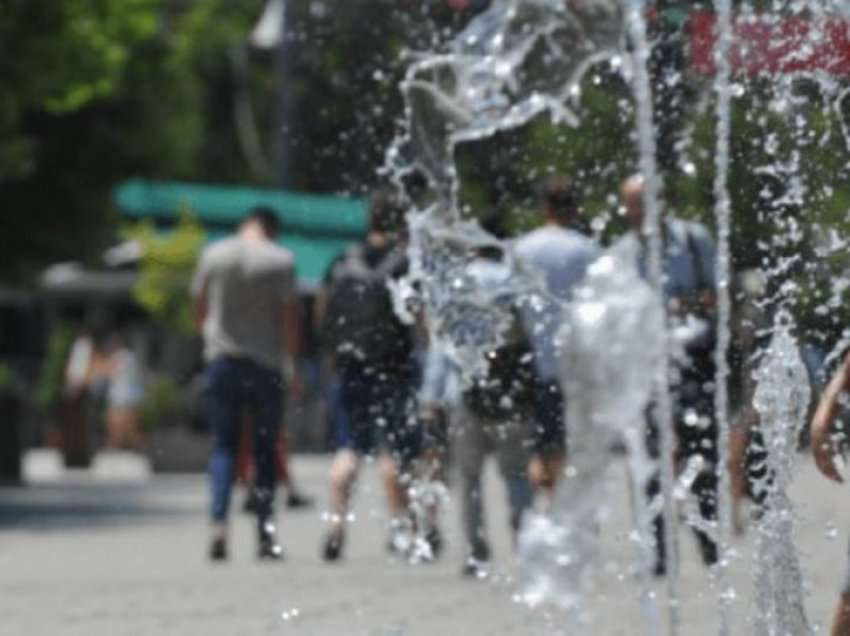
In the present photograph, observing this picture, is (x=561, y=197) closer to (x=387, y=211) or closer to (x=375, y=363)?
(x=387, y=211)

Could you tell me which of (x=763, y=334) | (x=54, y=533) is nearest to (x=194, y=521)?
(x=54, y=533)

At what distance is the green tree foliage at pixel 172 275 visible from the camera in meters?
36.6

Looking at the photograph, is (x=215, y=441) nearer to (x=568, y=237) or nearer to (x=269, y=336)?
(x=269, y=336)

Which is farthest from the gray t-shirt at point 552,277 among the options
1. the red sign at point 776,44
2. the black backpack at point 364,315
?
the black backpack at point 364,315

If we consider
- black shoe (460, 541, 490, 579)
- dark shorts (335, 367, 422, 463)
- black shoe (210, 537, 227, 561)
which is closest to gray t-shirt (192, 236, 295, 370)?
black shoe (210, 537, 227, 561)

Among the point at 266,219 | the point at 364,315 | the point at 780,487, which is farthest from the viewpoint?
the point at 266,219

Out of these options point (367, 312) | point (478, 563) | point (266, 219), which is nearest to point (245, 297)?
point (266, 219)

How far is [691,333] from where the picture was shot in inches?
424

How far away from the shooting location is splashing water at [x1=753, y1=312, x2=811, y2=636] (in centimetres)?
878

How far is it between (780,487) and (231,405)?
6670mm

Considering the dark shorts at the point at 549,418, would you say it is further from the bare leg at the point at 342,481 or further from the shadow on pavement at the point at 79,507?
the shadow on pavement at the point at 79,507

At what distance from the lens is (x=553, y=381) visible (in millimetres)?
10820

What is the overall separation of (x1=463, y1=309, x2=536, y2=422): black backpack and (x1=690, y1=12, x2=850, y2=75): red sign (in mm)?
1352

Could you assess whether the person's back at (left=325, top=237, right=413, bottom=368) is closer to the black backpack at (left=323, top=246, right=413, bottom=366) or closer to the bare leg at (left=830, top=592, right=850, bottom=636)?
the black backpack at (left=323, top=246, right=413, bottom=366)
